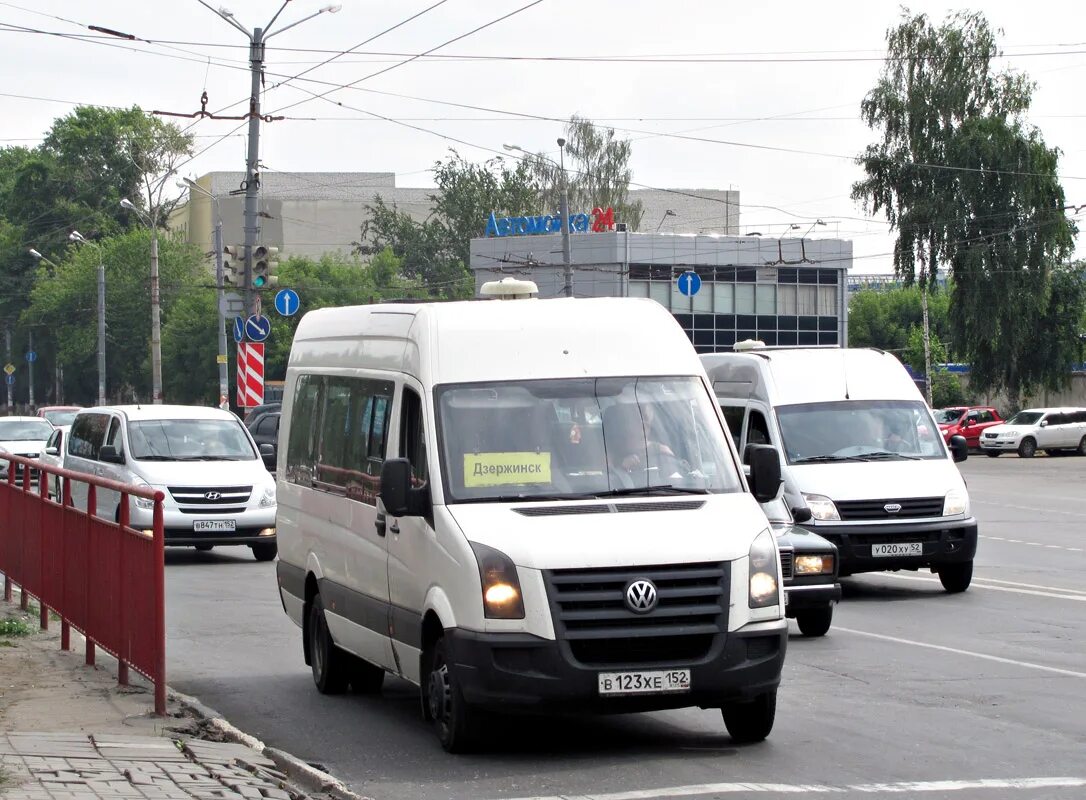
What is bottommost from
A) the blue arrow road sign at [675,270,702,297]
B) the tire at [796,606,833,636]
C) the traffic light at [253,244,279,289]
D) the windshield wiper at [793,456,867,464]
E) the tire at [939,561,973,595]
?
the tire at [939,561,973,595]

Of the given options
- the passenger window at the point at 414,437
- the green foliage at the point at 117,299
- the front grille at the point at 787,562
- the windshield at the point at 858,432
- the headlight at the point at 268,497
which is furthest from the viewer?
the green foliage at the point at 117,299

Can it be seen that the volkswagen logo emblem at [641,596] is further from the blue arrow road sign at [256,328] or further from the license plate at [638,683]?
the blue arrow road sign at [256,328]

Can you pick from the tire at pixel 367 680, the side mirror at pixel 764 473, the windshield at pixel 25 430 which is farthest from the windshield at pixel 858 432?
the windshield at pixel 25 430

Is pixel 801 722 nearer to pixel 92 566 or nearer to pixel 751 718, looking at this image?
pixel 751 718

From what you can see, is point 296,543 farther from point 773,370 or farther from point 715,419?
point 773,370

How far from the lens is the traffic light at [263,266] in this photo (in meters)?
31.2

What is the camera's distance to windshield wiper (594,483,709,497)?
848 centimetres

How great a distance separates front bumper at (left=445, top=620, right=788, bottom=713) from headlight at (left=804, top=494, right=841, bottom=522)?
8.01m

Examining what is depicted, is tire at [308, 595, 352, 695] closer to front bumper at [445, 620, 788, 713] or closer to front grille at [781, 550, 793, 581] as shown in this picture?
front bumper at [445, 620, 788, 713]

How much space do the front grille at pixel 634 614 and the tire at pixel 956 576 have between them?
29.2 ft

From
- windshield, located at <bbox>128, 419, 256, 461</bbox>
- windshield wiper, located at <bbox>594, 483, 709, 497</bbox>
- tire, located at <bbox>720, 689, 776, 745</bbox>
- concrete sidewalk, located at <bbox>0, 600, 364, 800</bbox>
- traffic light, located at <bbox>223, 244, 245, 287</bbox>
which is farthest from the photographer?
traffic light, located at <bbox>223, 244, 245, 287</bbox>

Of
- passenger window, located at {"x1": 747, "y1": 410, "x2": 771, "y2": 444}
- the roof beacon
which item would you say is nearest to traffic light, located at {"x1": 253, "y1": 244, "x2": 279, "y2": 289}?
passenger window, located at {"x1": 747, "y1": 410, "x2": 771, "y2": 444}

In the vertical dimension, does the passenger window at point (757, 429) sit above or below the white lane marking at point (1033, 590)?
above

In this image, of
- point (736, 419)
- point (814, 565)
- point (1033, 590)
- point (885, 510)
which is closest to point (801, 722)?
point (814, 565)
